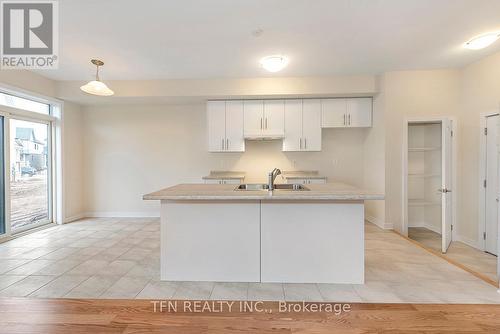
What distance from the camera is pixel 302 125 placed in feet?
14.6

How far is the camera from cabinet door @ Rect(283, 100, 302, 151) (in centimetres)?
445

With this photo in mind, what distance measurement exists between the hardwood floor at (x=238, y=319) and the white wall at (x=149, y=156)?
10.2 feet

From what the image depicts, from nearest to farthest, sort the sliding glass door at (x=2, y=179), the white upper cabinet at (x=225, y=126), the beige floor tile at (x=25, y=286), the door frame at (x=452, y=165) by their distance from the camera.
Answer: the beige floor tile at (x=25, y=286) → the sliding glass door at (x=2, y=179) → the door frame at (x=452, y=165) → the white upper cabinet at (x=225, y=126)

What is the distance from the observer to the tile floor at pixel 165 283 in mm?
2123

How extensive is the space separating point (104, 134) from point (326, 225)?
4.86 metres

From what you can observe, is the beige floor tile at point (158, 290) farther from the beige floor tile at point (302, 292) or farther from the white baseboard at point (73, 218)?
the white baseboard at point (73, 218)

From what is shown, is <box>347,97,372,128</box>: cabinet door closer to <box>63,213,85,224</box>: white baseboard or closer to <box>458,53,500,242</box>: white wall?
<box>458,53,500,242</box>: white wall

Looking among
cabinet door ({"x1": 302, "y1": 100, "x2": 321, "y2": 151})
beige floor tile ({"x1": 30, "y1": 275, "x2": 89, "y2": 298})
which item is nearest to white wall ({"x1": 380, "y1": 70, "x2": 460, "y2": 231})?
cabinet door ({"x1": 302, "y1": 100, "x2": 321, "y2": 151})

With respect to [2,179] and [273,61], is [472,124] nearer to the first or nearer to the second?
[273,61]

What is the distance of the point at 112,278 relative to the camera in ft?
8.02

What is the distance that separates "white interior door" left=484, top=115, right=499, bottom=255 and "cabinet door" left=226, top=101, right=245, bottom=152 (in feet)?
12.1

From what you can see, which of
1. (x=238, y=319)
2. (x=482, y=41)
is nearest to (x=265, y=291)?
(x=238, y=319)

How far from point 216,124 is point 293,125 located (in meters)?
1.45

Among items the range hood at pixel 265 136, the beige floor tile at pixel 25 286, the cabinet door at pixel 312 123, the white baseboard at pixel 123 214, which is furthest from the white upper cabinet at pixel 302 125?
the beige floor tile at pixel 25 286
